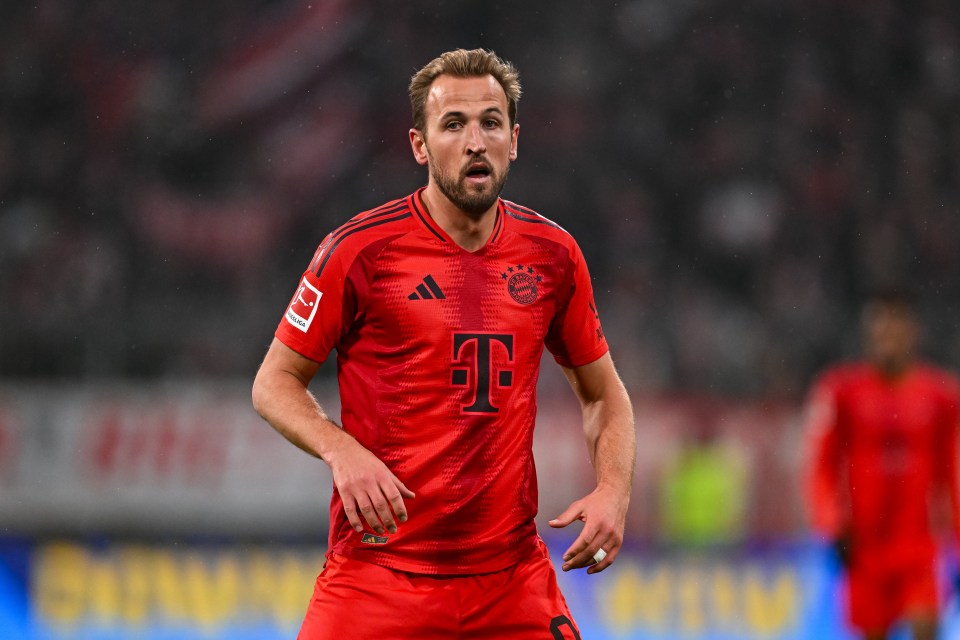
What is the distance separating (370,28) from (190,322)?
5756mm

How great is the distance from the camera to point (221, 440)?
1013cm

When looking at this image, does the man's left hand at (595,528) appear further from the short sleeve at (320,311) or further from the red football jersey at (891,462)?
the red football jersey at (891,462)

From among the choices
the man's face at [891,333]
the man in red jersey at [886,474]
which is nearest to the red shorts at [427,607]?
the man in red jersey at [886,474]

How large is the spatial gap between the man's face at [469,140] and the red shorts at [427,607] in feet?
3.15

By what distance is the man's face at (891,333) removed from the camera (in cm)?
679

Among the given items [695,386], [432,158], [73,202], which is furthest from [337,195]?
[432,158]

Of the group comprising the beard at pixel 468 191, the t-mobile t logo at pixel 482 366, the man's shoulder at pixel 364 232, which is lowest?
the t-mobile t logo at pixel 482 366

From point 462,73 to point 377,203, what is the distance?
9742mm

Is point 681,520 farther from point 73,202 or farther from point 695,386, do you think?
point 73,202

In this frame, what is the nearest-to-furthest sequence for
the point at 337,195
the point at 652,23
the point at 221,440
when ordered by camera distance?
the point at 221,440, the point at 337,195, the point at 652,23

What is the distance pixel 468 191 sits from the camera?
11.2 ft

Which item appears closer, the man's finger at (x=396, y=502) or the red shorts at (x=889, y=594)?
the man's finger at (x=396, y=502)

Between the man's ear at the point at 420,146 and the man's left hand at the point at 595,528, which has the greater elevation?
the man's ear at the point at 420,146

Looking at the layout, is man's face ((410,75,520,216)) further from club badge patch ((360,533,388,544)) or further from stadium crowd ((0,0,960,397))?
stadium crowd ((0,0,960,397))
